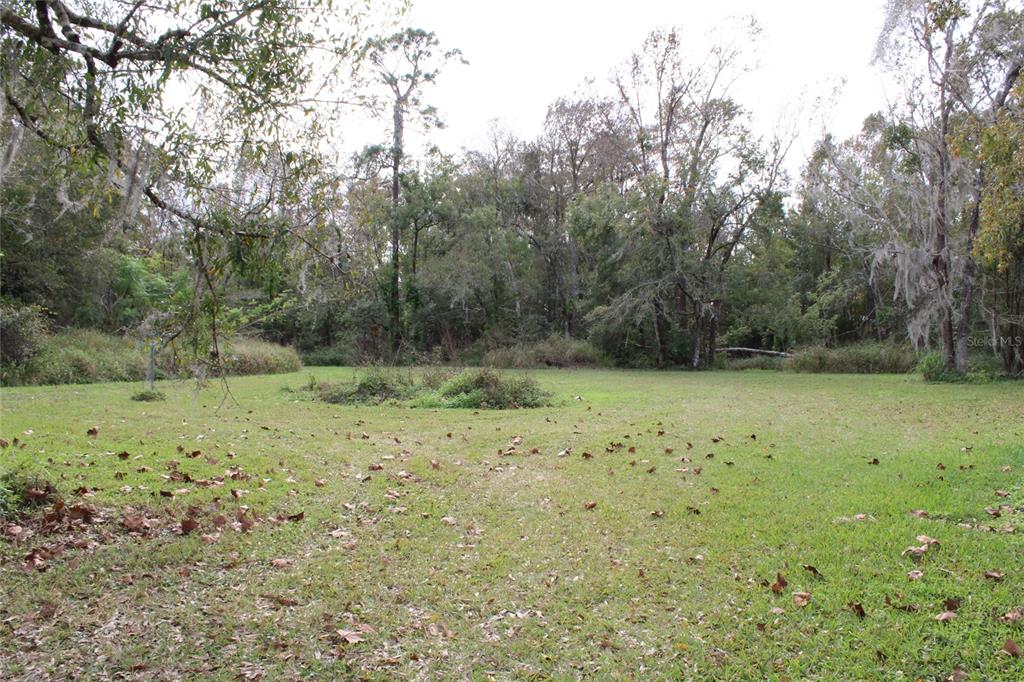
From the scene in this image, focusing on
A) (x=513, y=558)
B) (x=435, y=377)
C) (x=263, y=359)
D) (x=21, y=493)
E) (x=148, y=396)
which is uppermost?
(x=263, y=359)

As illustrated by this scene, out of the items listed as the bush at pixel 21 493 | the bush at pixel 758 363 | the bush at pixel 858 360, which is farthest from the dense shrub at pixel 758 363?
the bush at pixel 21 493

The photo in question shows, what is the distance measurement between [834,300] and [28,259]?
32486 millimetres

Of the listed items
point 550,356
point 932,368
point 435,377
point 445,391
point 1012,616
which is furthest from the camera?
point 550,356

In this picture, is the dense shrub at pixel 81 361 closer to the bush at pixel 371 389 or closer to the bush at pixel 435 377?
the bush at pixel 371 389

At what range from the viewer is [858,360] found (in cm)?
2431

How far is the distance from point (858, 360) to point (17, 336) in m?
26.6

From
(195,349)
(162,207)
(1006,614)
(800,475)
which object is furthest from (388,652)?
(800,475)

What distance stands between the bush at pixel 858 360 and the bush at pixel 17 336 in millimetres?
24801

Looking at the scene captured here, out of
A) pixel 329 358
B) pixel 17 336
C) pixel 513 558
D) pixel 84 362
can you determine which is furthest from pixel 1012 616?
pixel 329 358

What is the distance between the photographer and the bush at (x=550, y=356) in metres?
27.9

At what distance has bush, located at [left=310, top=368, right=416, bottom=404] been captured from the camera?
14852mm

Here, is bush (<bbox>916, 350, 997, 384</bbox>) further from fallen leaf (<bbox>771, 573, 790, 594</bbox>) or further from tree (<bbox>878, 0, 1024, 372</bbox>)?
fallen leaf (<bbox>771, 573, 790, 594</bbox>)

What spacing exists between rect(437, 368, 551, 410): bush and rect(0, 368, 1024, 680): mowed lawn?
462cm

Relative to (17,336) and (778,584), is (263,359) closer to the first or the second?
(17,336)
